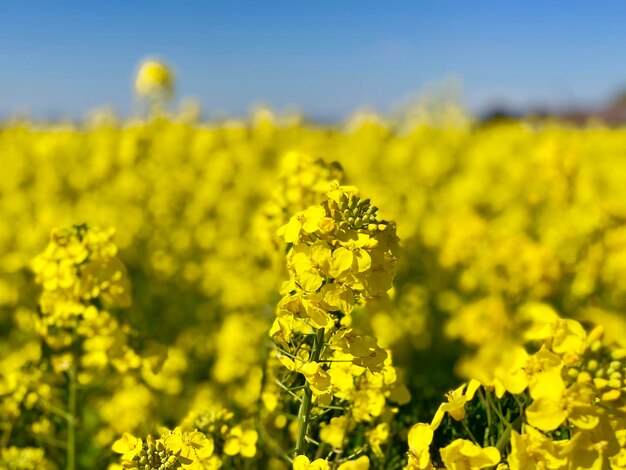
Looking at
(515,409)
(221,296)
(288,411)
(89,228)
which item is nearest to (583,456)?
(515,409)

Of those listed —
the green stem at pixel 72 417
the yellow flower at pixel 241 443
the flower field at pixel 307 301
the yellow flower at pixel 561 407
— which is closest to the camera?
the yellow flower at pixel 561 407

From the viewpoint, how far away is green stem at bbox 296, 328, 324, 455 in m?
1.71

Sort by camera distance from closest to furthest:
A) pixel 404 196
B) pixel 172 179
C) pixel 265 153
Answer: pixel 404 196, pixel 172 179, pixel 265 153

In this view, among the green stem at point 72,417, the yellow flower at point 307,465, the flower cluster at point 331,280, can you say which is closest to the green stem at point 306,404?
the flower cluster at point 331,280

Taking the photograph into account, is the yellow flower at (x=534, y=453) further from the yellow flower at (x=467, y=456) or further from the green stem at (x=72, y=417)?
the green stem at (x=72, y=417)

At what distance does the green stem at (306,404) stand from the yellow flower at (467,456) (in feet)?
1.11

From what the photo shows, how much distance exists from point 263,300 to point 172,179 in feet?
11.0

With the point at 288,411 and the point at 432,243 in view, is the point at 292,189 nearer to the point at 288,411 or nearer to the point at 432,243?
the point at 288,411

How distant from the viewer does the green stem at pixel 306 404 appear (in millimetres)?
1713

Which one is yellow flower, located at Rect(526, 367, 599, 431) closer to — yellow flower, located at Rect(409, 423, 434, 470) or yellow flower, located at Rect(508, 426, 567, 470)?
yellow flower, located at Rect(508, 426, 567, 470)

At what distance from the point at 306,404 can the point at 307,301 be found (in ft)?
0.92

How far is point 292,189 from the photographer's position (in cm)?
299

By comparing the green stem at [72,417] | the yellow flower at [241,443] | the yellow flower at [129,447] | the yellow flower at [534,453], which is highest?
the yellow flower at [534,453]

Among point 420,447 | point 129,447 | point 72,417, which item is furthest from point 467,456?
point 72,417
